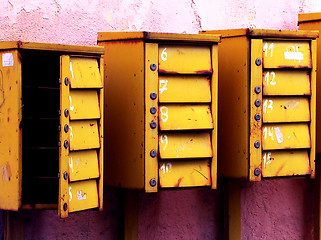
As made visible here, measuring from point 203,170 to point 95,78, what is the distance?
2.81ft

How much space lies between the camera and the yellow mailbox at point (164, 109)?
3922 mm

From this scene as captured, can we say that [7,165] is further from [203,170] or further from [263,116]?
[263,116]

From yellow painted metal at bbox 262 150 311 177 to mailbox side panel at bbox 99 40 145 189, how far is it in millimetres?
817

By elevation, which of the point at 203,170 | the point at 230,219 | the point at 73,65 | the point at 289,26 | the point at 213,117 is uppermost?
the point at 289,26

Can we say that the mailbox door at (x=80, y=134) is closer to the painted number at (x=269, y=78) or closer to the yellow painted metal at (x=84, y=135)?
the yellow painted metal at (x=84, y=135)

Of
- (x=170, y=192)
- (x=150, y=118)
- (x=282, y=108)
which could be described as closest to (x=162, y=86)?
(x=150, y=118)

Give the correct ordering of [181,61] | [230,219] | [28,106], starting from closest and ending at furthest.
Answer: [181,61]
[28,106]
[230,219]

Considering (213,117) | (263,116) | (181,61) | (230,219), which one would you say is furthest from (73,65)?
(230,219)

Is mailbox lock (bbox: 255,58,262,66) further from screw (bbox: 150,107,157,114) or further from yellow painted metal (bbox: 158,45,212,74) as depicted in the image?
screw (bbox: 150,107,157,114)

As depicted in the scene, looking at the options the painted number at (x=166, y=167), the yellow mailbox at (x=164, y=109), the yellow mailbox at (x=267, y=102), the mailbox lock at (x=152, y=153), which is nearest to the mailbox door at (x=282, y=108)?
the yellow mailbox at (x=267, y=102)

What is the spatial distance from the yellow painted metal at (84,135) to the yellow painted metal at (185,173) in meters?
0.42

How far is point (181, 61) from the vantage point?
13.0 ft

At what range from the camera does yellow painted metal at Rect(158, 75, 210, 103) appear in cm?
395

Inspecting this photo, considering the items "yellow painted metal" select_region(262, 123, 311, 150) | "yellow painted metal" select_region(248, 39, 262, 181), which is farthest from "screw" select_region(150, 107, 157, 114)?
"yellow painted metal" select_region(262, 123, 311, 150)
